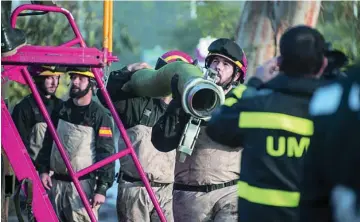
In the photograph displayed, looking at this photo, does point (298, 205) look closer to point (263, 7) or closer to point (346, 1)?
point (263, 7)

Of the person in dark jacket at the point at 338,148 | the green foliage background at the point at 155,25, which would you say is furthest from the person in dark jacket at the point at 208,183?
the green foliage background at the point at 155,25

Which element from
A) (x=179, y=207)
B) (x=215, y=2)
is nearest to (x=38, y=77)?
(x=179, y=207)

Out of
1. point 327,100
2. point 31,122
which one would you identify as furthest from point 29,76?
point 31,122

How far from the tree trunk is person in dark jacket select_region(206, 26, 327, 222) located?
9336mm

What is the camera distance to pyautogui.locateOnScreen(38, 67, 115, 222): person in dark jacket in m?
7.81

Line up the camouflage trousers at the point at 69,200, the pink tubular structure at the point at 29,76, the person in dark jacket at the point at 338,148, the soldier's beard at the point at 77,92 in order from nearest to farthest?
the person in dark jacket at the point at 338,148
the pink tubular structure at the point at 29,76
the camouflage trousers at the point at 69,200
the soldier's beard at the point at 77,92

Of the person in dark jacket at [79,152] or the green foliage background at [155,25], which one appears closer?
the person in dark jacket at [79,152]

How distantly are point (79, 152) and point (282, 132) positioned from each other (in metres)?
3.87

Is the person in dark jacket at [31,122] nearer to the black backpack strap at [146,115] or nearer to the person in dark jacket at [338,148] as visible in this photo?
the black backpack strap at [146,115]

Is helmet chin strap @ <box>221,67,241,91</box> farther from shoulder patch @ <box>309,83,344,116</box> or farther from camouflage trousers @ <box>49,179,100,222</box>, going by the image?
shoulder patch @ <box>309,83,344,116</box>

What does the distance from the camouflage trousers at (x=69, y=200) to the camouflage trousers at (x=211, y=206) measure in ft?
5.20

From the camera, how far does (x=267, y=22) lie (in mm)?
13930

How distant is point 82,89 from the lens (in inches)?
313

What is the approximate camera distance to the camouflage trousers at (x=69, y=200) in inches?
306
